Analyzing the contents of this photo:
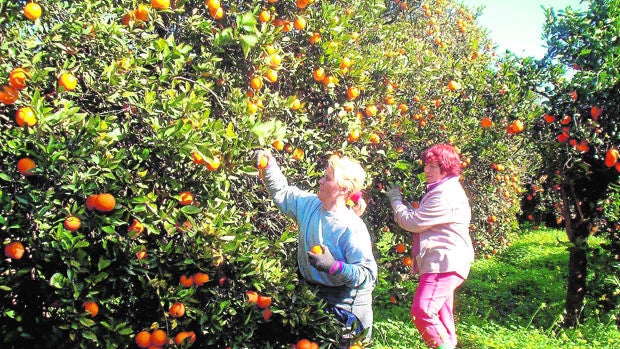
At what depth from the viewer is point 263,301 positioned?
207 cm

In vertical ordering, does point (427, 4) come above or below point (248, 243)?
above

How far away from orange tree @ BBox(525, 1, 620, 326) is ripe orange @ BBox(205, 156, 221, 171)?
9.94 ft

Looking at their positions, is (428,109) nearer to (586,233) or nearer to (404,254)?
(404,254)

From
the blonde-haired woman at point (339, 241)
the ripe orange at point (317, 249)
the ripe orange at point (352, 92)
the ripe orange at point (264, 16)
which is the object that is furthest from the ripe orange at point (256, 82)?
the ripe orange at point (317, 249)

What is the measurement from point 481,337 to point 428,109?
183 cm

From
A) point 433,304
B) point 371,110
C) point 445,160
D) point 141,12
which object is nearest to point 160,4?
point 141,12

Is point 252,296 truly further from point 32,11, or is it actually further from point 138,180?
point 32,11

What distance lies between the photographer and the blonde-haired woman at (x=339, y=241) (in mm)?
2244

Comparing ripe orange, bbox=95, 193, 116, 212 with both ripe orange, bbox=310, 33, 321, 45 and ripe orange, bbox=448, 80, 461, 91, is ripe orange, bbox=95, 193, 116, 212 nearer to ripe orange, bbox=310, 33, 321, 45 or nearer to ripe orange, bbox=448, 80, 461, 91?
ripe orange, bbox=310, 33, 321, 45

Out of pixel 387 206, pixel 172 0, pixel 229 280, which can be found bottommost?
pixel 229 280

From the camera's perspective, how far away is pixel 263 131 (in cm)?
206

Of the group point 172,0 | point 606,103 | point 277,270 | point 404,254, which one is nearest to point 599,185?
point 606,103

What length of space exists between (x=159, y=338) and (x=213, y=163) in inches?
27.2

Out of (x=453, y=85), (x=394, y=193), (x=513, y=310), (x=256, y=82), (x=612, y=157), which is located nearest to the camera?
(x=256, y=82)
